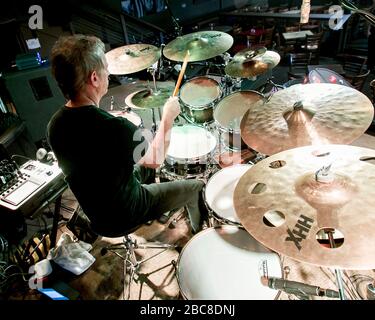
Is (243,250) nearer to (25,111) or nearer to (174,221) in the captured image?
(174,221)

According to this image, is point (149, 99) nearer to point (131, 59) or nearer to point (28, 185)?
point (131, 59)

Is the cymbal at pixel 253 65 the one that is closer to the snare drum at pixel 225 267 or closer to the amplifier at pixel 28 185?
the snare drum at pixel 225 267

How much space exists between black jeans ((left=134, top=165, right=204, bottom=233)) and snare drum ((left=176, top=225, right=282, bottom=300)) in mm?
370

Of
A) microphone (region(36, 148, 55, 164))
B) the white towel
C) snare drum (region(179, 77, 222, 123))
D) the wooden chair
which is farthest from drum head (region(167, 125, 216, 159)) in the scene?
A: the wooden chair

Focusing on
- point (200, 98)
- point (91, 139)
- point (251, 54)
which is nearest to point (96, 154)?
point (91, 139)

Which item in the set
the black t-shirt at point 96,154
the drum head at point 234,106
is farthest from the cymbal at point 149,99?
the black t-shirt at point 96,154

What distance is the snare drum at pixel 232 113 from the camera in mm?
3020

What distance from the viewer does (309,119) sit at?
6.55ft

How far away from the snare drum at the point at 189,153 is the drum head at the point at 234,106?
10.4 inches

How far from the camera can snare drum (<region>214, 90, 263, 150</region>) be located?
3.02 m
